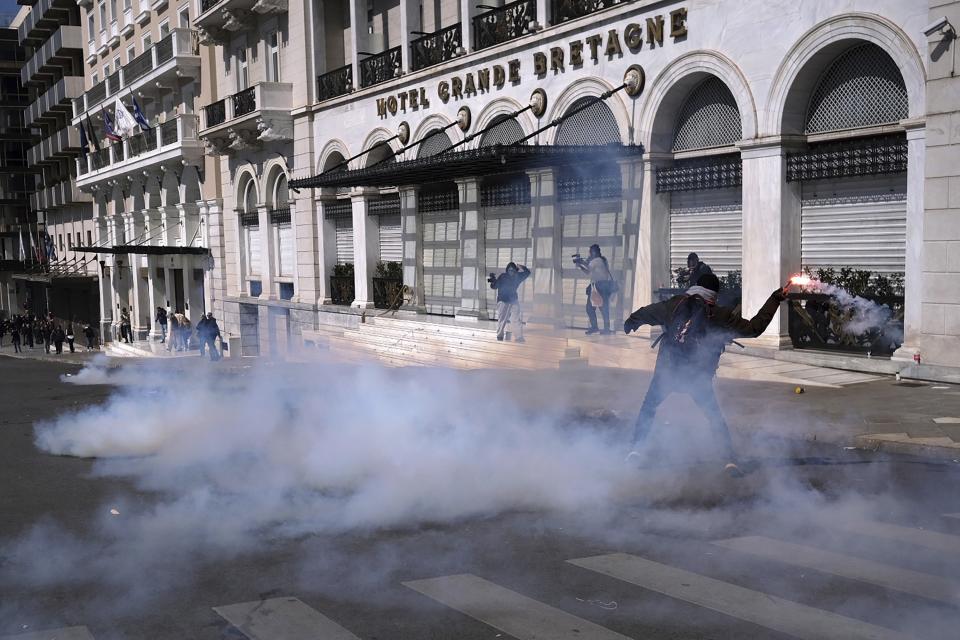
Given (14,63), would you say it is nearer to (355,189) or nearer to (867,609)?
(355,189)

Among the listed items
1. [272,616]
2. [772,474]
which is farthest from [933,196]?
[272,616]

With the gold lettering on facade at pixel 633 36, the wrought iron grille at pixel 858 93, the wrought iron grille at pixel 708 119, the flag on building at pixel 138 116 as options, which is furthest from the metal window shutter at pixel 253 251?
the wrought iron grille at pixel 858 93

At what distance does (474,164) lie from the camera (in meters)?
17.1

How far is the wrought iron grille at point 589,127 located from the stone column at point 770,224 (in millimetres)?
3062

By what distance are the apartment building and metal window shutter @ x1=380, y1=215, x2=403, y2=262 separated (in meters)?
10.7

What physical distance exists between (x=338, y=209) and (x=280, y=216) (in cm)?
370

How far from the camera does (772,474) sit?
292 inches

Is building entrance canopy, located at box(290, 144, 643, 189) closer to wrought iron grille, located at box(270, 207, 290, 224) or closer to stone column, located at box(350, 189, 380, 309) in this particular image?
stone column, located at box(350, 189, 380, 309)

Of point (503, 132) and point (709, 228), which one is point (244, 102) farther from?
point (709, 228)

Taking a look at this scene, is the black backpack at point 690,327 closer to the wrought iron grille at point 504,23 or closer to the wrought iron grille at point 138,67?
the wrought iron grille at point 504,23

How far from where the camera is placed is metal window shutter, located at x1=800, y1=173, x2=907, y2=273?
12266 millimetres

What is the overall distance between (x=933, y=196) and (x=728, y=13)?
438 cm

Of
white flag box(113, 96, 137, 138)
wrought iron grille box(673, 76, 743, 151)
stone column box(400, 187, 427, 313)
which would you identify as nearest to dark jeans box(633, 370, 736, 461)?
wrought iron grille box(673, 76, 743, 151)

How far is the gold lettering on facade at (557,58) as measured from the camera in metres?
16.8
